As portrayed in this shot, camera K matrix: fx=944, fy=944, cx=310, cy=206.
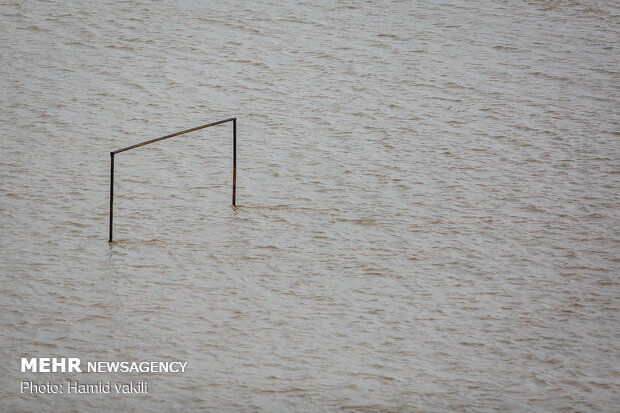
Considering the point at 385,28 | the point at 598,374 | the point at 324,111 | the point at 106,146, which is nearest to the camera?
the point at 598,374

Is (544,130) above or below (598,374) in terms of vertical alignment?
above

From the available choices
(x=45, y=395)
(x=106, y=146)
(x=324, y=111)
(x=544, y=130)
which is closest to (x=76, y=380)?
(x=45, y=395)

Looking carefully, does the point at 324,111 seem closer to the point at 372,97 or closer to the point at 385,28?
the point at 372,97

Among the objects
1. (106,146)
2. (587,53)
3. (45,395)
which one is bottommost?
(45,395)

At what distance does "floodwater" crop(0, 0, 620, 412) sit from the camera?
3.31 m

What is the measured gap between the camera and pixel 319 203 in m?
4.57

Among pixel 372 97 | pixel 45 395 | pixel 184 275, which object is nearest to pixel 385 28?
pixel 372 97

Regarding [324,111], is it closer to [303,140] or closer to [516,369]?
[303,140]

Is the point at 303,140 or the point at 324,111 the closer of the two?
the point at 303,140

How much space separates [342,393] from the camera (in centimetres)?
315

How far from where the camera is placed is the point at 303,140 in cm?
521

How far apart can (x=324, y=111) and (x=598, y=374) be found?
8.80ft

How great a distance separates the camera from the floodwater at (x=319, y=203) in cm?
331

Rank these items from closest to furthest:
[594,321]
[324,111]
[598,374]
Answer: [598,374], [594,321], [324,111]
